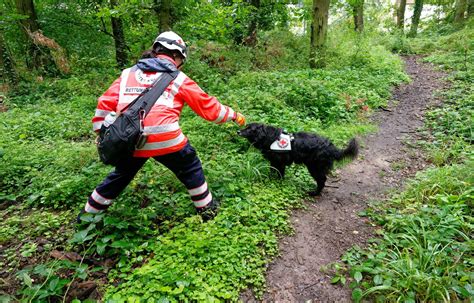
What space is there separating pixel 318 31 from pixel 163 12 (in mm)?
4984

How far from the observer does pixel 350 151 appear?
4168 millimetres

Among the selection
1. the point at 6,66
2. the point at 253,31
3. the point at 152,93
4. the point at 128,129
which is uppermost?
the point at 253,31

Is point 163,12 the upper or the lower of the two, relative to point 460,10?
lower

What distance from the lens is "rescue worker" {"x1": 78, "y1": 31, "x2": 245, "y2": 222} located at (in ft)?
9.59

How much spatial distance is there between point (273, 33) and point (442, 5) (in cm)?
1765

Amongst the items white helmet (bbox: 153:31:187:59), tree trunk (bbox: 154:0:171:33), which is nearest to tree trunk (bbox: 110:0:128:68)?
tree trunk (bbox: 154:0:171:33)

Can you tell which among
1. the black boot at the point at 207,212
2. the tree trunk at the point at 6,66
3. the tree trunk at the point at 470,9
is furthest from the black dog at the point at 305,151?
the tree trunk at the point at 470,9

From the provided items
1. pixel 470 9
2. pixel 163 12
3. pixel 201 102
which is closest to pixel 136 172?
pixel 201 102

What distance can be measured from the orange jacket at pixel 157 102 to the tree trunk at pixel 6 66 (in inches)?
305

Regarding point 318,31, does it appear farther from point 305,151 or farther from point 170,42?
point 170,42

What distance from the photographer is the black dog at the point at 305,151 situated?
4168mm

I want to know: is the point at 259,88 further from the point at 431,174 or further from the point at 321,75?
the point at 431,174

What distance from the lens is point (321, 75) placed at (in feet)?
28.6

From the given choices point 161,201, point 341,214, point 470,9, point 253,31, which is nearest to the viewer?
point 161,201
